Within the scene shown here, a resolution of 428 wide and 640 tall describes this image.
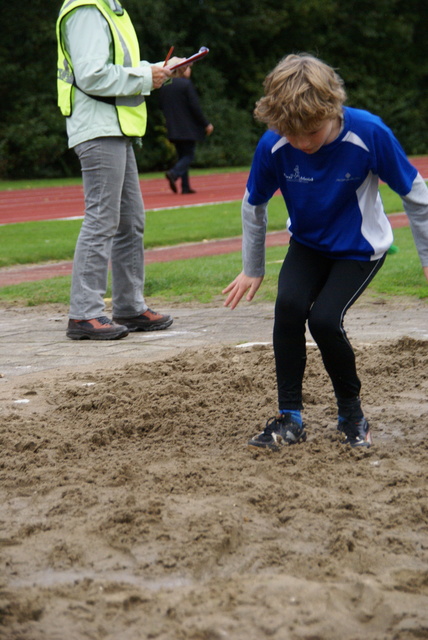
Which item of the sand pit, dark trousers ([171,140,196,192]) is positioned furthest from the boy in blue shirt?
dark trousers ([171,140,196,192])

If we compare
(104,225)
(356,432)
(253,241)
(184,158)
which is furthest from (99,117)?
(184,158)

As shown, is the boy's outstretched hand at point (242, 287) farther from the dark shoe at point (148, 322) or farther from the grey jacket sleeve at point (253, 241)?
the dark shoe at point (148, 322)

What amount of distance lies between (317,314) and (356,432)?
52 centimetres

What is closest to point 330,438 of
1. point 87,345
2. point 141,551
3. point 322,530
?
point 322,530

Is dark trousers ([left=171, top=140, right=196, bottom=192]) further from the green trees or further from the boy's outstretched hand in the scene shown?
the boy's outstretched hand

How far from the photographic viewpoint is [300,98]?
3432mm

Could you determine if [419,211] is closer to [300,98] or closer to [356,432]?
[300,98]

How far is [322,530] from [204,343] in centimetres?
302

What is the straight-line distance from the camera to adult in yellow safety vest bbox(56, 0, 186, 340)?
5879mm

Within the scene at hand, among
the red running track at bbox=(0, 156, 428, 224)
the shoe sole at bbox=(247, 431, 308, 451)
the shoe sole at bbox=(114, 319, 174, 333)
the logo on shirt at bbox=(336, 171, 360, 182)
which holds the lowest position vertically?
the red running track at bbox=(0, 156, 428, 224)

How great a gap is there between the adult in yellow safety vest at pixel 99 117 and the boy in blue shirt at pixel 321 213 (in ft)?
7.10

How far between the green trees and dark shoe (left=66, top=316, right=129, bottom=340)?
22.2m

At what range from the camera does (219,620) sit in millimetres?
2320

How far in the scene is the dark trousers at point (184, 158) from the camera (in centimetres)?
1933
